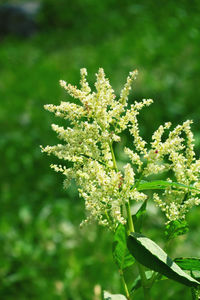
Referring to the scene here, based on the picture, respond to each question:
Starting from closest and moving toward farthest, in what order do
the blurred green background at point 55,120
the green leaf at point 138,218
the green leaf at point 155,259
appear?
the green leaf at point 155,259 < the green leaf at point 138,218 < the blurred green background at point 55,120

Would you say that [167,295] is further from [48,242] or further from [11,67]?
[11,67]

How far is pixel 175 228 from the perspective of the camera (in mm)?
1062

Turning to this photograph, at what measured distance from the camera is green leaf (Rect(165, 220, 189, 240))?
1.05 m

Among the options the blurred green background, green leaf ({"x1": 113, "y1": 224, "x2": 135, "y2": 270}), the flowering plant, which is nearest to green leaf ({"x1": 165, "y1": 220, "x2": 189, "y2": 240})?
the flowering plant

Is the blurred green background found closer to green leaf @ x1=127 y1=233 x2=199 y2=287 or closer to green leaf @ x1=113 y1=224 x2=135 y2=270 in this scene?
green leaf @ x1=113 y1=224 x2=135 y2=270

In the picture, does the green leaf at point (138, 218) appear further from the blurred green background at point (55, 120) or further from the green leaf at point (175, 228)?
the blurred green background at point (55, 120)

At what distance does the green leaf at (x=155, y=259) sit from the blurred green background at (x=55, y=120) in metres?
1.59

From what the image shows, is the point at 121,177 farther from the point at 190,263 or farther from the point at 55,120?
the point at 55,120

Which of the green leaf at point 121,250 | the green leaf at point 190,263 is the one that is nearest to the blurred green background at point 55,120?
the green leaf at point 121,250

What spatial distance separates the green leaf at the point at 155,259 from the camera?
0.92 m

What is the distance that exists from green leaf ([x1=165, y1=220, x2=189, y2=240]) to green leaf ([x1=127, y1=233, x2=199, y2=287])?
0.12 meters

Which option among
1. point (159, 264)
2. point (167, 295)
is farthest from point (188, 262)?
point (167, 295)

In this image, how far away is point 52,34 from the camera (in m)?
11.3

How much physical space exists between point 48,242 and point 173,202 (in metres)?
2.66
